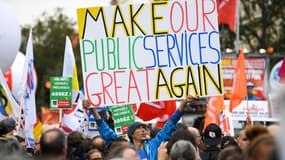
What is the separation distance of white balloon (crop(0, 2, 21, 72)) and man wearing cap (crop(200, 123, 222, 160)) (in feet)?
20.2

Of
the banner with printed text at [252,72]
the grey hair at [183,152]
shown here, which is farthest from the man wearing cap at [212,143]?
the banner with printed text at [252,72]

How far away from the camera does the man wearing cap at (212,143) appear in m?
11.1

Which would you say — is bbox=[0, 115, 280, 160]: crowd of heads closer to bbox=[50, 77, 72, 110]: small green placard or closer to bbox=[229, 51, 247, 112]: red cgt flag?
bbox=[229, 51, 247, 112]: red cgt flag

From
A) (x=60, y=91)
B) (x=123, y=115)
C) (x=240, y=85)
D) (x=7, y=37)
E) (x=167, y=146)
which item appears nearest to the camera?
(x=167, y=146)

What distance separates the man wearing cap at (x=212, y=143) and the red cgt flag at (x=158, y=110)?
12.6ft

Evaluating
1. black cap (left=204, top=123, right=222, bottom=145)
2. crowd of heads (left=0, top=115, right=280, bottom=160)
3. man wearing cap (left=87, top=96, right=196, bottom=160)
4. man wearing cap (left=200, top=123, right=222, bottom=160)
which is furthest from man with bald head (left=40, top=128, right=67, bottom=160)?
black cap (left=204, top=123, right=222, bottom=145)

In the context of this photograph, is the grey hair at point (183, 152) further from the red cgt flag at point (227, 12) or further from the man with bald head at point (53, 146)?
the red cgt flag at point (227, 12)

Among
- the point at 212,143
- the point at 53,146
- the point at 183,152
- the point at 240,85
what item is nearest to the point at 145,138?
the point at 212,143

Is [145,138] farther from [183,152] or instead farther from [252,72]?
[252,72]

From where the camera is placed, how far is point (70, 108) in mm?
17922

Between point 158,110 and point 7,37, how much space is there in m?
3.05

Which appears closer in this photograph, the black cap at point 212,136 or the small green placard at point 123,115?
the black cap at point 212,136

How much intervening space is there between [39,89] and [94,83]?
174ft

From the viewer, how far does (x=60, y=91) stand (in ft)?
60.7
